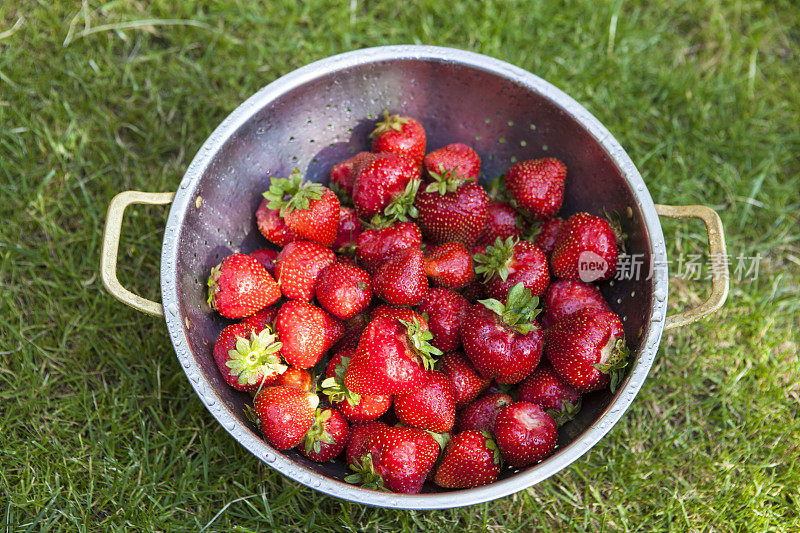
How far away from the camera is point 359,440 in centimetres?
153

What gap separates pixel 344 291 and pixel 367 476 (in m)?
0.45

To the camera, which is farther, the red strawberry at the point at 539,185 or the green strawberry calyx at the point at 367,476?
the red strawberry at the point at 539,185

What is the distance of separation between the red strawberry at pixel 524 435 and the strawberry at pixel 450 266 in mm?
355

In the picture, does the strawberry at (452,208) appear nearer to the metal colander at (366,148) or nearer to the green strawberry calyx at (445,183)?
the green strawberry calyx at (445,183)

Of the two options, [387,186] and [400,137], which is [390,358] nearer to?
[387,186]

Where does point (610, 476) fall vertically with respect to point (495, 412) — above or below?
below

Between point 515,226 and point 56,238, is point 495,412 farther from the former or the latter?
point 56,238

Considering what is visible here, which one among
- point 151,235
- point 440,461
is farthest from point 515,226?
point 151,235

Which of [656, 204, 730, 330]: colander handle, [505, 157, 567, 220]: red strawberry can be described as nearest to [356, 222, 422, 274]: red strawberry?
[505, 157, 567, 220]: red strawberry

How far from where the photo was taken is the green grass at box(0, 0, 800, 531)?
1814mm

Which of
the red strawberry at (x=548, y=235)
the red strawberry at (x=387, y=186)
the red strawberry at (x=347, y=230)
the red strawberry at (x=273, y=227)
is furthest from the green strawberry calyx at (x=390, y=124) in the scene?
the red strawberry at (x=548, y=235)

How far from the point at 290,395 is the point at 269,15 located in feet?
5.73

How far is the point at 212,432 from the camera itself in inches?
74.6

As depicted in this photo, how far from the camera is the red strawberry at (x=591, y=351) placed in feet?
4.96
